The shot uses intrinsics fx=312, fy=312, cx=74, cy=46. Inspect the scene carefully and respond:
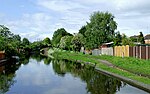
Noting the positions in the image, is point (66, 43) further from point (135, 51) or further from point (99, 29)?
point (135, 51)

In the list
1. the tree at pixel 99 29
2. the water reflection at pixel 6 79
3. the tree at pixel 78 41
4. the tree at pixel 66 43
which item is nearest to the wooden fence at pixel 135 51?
the water reflection at pixel 6 79

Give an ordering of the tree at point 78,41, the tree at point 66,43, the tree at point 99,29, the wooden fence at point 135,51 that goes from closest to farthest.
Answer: the wooden fence at point 135,51 < the tree at point 99,29 < the tree at point 78,41 < the tree at point 66,43

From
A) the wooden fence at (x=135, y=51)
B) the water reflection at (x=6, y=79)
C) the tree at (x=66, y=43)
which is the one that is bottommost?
the water reflection at (x=6, y=79)

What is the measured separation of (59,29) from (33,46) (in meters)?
18.9

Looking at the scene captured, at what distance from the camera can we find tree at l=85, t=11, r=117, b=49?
88375 millimetres

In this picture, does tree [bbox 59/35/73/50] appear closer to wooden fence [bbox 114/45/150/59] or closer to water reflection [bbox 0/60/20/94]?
wooden fence [bbox 114/45/150/59]

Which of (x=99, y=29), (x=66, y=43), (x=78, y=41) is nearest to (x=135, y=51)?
(x=99, y=29)

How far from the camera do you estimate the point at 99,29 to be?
8944 centimetres

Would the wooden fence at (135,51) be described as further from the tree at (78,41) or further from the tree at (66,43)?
the tree at (66,43)

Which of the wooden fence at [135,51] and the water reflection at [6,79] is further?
the wooden fence at [135,51]

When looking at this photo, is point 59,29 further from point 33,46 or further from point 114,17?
point 114,17

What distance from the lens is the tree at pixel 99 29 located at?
Answer: 8838 cm

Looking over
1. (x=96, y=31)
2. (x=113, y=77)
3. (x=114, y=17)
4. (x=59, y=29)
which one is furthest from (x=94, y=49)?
(x=59, y=29)

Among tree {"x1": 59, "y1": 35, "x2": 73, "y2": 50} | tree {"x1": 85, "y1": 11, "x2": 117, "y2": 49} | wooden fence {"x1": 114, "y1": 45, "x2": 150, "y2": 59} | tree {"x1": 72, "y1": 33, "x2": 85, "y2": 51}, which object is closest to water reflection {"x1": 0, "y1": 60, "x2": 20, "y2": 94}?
wooden fence {"x1": 114, "y1": 45, "x2": 150, "y2": 59}
